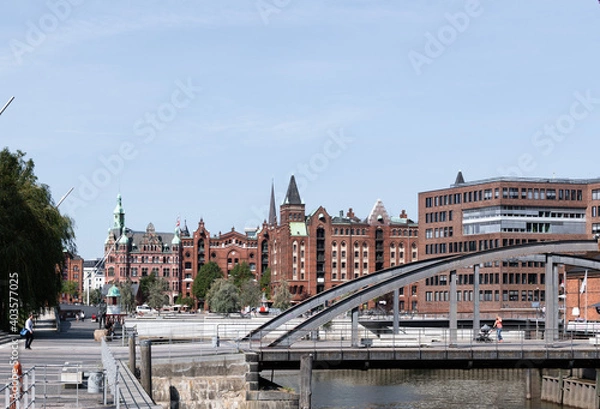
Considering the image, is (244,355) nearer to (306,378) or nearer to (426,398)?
(306,378)

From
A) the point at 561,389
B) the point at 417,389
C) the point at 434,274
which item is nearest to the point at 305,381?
the point at 434,274

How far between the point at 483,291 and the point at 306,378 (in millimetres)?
90018

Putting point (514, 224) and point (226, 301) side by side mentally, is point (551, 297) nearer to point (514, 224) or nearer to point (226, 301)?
point (514, 224)

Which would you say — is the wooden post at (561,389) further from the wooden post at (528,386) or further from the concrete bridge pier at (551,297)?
the concrete bridge pier at (551,297)

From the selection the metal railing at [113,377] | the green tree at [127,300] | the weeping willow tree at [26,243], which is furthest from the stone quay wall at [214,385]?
the green tree at [127,300]

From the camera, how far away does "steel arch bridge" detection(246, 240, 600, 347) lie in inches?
1628

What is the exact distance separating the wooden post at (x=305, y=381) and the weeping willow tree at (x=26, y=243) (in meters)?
20.8

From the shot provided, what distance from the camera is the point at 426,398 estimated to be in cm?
6141

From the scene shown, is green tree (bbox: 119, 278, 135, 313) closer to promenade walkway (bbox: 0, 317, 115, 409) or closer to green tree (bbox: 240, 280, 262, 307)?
green tree (bbox: 240, 280, 262, 307)

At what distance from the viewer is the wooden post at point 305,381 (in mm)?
35438

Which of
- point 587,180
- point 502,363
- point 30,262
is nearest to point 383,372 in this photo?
point 30,262

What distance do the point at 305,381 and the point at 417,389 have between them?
33582 mm

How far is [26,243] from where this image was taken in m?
54.8

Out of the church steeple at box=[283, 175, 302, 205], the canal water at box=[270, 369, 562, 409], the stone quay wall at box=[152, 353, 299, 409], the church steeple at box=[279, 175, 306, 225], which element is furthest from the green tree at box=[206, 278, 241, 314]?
the stone quay wall at box=[152, 353, 299, 409]
